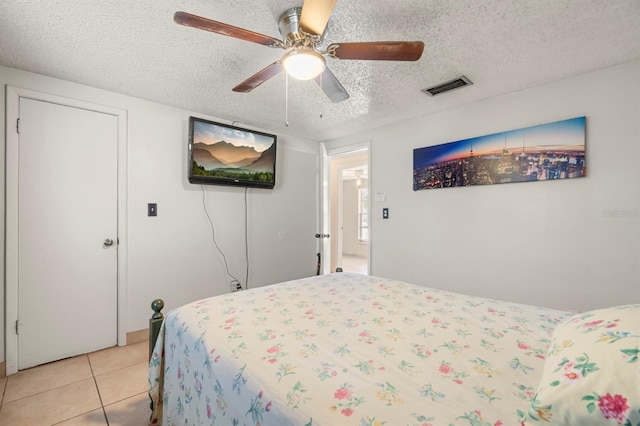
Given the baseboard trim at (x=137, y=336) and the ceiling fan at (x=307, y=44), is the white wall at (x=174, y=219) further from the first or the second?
the ceiling fan at (x=307, y=44)

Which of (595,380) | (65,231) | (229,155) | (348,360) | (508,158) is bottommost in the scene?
(348,360)

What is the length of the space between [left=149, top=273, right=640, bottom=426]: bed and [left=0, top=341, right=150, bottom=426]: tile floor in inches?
14.7

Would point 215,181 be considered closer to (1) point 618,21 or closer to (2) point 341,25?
(2) point 341,25

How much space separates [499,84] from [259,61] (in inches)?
74.3

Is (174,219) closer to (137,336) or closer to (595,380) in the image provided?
(137,336)

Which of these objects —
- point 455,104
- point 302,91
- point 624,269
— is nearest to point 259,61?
point 302,91

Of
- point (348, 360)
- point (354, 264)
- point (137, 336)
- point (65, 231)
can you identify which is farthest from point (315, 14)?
point (354, 264)

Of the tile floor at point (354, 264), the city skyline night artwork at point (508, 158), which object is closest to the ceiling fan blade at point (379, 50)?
the city skyline night artwork at point (508, 158)

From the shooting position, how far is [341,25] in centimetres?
158

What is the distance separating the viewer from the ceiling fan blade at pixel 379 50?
4.37 ft

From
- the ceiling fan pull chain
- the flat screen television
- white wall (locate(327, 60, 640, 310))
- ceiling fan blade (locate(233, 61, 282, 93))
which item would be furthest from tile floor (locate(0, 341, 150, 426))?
white wall (locate(327, 60, 640, 310))

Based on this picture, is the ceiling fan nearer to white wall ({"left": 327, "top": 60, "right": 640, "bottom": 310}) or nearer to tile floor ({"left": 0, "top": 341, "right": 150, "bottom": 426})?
white wall ({"left": 327, "top": 60, "right": 640, "bottom": 310})

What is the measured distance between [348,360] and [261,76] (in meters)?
1.59

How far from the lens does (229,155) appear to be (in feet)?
9.71
